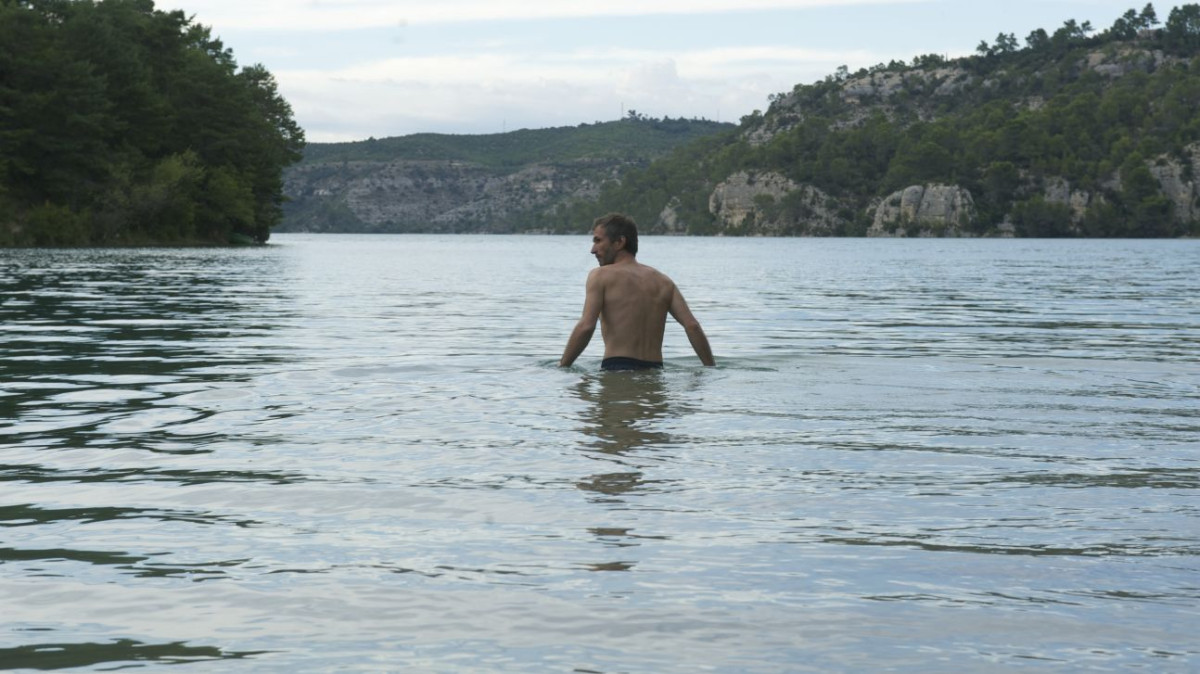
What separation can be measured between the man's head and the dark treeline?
64.7 m

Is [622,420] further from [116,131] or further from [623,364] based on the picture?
[116,131]

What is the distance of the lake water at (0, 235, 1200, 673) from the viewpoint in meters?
4.84

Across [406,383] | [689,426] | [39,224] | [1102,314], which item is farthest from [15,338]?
[39,224]

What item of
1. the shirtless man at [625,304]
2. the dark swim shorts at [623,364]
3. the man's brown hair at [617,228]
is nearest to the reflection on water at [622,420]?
the dark swim shorts at [623,364]

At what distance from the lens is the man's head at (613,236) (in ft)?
44.3

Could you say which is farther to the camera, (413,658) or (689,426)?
(689,426)

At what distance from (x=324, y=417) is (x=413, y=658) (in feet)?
21.7

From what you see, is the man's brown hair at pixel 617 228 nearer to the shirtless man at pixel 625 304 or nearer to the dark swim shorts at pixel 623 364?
the shirtless man at pixel 625 304

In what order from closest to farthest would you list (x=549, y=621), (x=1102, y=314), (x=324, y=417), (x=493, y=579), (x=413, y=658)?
(x=413, y=658) < (x=549, y=621) < (x=493, y=579) < (x=324, y=417) < (x=1102, y=314)

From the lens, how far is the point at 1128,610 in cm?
519

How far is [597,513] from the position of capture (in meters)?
7.00

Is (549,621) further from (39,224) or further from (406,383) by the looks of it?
(39,224)

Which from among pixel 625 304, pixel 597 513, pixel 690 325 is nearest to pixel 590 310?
pixel 625 304

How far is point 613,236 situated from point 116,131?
251 ft
